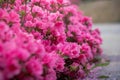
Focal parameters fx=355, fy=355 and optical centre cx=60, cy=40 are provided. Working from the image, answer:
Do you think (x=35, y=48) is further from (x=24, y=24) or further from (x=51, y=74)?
(x=24, y=24)

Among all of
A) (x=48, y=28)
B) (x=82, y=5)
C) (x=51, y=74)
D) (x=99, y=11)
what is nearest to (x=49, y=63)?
(x=51, y=74)

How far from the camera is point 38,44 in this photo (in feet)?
9.00

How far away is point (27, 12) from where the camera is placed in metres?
3.73

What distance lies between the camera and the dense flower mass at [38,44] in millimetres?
2357

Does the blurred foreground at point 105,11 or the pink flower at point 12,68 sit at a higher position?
the pink flower at point 12,68

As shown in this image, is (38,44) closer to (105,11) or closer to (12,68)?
(12,68)

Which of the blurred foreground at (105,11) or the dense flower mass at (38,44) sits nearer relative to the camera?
the dense flower mass at (38,44)

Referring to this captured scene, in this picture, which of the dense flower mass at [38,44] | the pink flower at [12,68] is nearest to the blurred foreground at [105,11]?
the dense flower mass at [38,44]

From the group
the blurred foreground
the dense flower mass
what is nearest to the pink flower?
the dense flower mass

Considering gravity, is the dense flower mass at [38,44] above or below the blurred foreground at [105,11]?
above

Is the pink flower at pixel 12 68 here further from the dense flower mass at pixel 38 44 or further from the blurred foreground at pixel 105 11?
the blurred foreground at pixel 105 11

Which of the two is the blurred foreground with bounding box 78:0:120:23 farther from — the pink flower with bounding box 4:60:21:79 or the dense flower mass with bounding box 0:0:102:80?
the pink flower with bounding box 4:60:21:79

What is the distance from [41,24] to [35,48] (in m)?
0.94

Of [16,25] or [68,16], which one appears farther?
[68,16]
